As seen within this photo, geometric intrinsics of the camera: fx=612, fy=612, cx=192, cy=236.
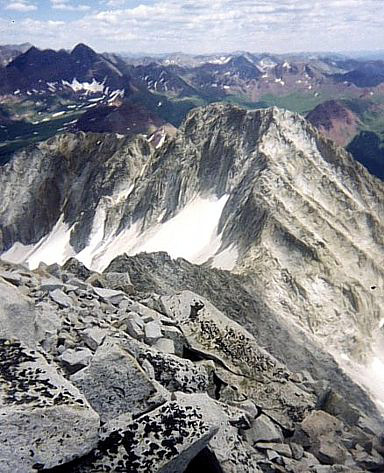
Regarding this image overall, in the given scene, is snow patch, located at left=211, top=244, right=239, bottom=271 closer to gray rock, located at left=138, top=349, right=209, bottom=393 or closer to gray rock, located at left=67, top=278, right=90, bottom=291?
gray rock, located at left=67, top=278, right=90, bottom=291

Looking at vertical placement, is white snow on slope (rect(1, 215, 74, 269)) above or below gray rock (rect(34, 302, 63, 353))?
below

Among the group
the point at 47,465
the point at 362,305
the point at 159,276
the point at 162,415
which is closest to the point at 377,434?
the point at 162,415

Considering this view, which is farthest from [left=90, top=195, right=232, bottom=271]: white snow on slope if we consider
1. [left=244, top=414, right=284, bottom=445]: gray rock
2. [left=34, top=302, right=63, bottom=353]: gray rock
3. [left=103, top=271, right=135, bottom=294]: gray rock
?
[left=244, top=414, right=284, bottom=445]: gray rock

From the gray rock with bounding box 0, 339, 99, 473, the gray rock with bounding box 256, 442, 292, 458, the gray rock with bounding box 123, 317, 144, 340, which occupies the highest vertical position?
the gray rock with bounding box 0, 339, 99, 473

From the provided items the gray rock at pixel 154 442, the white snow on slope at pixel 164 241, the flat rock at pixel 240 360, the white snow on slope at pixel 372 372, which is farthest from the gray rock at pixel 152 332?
the white snow on slope at pixel 164 241

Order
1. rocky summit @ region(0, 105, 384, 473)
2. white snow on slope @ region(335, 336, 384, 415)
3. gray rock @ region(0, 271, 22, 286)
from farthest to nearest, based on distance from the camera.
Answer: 1. white snow on slope @ region(335, 336, 384, 415)
2. gray rock @ region(0, 271, 22, 286)
3. rocky summit @ region(0, 105, 384, 473)

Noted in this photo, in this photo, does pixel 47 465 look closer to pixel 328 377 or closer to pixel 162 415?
pixel 162 415

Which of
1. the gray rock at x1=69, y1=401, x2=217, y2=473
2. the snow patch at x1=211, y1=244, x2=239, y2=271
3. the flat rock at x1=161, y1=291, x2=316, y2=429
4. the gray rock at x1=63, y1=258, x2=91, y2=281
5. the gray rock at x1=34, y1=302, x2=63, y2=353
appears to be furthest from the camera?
the snow patch at x1=211, y1=244, x2=239, y2=271
